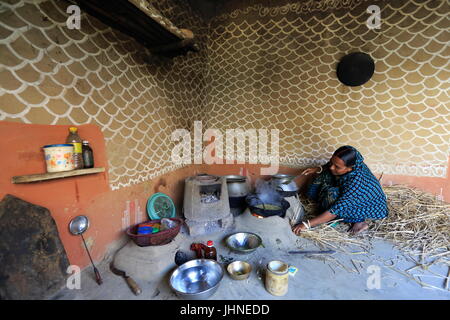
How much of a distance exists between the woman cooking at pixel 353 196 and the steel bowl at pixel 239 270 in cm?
82

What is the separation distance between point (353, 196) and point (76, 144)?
8.25 feet

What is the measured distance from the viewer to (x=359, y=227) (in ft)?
7.41

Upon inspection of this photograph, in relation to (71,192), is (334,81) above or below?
above

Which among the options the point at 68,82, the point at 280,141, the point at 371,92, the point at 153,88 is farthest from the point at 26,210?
the point at 371,92

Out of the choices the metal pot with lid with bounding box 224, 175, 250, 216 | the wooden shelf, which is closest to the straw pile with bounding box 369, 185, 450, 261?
the metal pot with lid with bounding box 224, 175, 250, 216

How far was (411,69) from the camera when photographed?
7.91 feet

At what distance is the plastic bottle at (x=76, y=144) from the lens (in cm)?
134

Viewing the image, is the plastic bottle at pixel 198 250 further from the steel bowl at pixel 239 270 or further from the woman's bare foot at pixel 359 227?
the woman's bare foot at pixel 359 227

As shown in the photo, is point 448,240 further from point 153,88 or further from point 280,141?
point 153,88

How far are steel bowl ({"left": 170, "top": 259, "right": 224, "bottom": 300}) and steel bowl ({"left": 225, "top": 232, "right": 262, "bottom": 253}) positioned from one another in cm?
36

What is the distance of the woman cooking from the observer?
2141 mm

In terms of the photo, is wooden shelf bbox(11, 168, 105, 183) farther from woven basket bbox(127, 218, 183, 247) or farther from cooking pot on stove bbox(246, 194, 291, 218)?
cooking pot on stove bbox(246, 194, 291, 218)

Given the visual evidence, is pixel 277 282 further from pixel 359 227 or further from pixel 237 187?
pixel 359 227

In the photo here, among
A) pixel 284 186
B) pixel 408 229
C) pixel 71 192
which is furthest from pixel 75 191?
pixel 408 229
